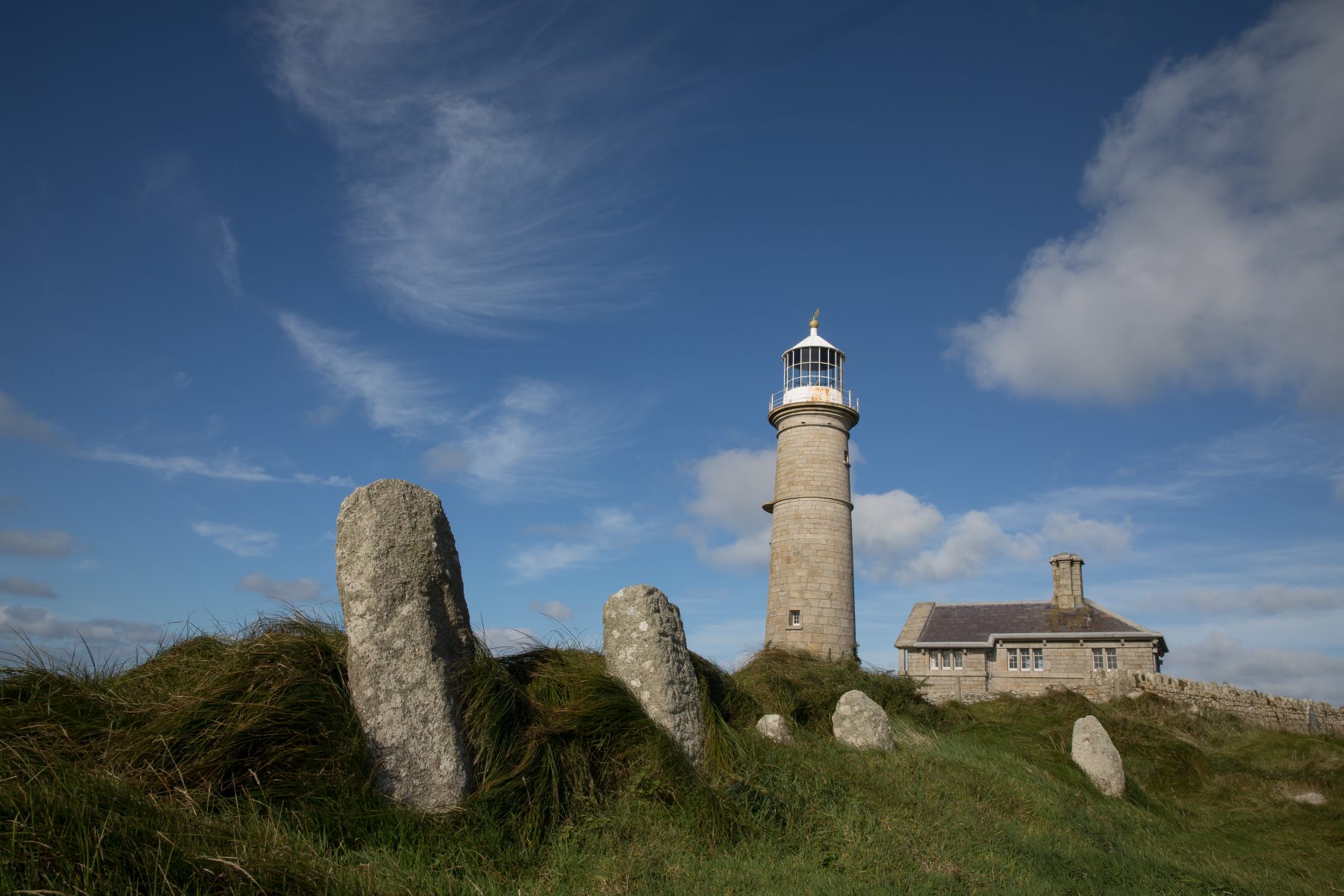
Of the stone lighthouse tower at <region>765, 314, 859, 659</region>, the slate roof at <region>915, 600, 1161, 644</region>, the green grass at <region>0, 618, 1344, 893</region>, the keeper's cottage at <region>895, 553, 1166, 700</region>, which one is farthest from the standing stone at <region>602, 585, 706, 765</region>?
the slate roof at <region>915, 600, 1161, 644</region>

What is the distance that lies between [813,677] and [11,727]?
12.7 metres

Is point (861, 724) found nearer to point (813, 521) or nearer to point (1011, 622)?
point (813, 521)

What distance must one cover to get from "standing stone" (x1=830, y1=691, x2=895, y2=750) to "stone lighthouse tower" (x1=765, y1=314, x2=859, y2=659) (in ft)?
46.6

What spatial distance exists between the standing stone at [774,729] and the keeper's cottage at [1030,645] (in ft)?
82.3

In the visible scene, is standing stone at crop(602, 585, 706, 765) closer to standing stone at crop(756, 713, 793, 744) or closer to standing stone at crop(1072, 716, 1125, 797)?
standing stone at crop(756, 713, 793, 744)

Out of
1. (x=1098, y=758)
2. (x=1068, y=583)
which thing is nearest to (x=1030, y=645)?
(x=1068, y=583)

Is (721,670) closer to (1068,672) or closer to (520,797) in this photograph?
(520,797)

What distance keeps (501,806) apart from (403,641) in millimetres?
1468

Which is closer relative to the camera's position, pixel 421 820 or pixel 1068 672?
pixel 421 820

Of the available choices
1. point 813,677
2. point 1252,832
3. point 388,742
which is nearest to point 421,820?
point 388,742

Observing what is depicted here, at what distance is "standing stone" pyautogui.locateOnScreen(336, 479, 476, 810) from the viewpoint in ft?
20.6

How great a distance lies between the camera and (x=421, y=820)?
5.92m

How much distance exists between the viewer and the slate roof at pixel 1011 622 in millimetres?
33938

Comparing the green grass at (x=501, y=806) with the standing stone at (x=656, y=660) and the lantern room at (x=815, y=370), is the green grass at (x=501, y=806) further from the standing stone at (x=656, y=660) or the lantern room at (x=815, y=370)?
the lantern room at (x=815, y=370)
